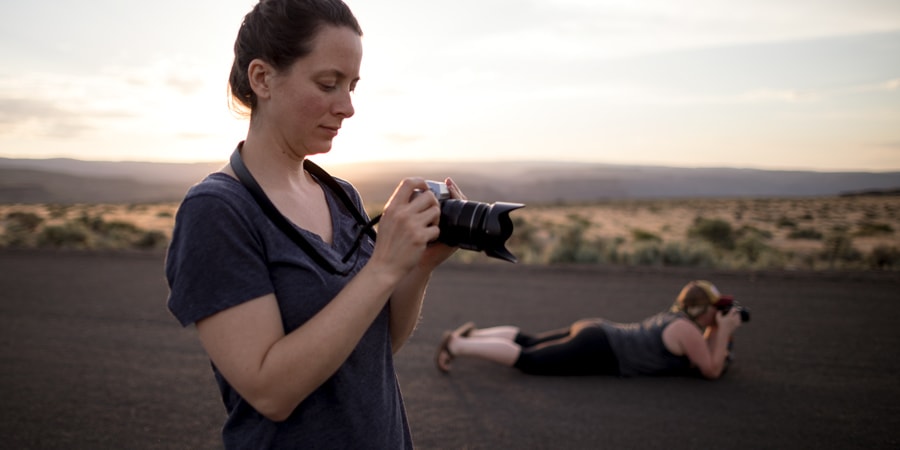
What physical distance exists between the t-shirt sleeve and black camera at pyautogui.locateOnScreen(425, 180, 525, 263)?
0.54 metres

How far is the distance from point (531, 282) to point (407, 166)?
122 metres

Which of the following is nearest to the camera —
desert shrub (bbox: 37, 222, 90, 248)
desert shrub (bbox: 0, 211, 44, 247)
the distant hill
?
desert shrub (bbox: 37, 222, 90, 248)

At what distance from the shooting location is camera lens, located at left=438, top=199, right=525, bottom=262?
5.31ft

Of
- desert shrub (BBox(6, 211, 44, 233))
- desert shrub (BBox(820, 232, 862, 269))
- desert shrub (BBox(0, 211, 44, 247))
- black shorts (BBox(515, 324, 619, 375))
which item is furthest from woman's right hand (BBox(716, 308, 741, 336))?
desert shrub (BBox(6, 211, 44, 233))

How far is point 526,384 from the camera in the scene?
220 inches

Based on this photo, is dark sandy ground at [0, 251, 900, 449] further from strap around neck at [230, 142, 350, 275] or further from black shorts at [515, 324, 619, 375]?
strap around neck at [230, 142, 350, 275]

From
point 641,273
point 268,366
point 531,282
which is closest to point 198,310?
point 268,366

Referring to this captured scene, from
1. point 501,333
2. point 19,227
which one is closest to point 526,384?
point 501,333

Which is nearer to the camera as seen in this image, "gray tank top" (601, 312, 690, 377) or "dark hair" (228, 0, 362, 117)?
"dark hair" (228, 0, 362, 117)

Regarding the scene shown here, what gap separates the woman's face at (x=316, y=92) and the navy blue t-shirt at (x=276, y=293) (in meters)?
0.21

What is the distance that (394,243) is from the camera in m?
1.31

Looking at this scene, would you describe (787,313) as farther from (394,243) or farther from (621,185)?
(621,185)

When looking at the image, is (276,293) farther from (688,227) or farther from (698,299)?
(688,227)

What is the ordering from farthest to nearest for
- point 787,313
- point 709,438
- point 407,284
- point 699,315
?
point 787,313
point 699,315
point 709,438
point 407,284
